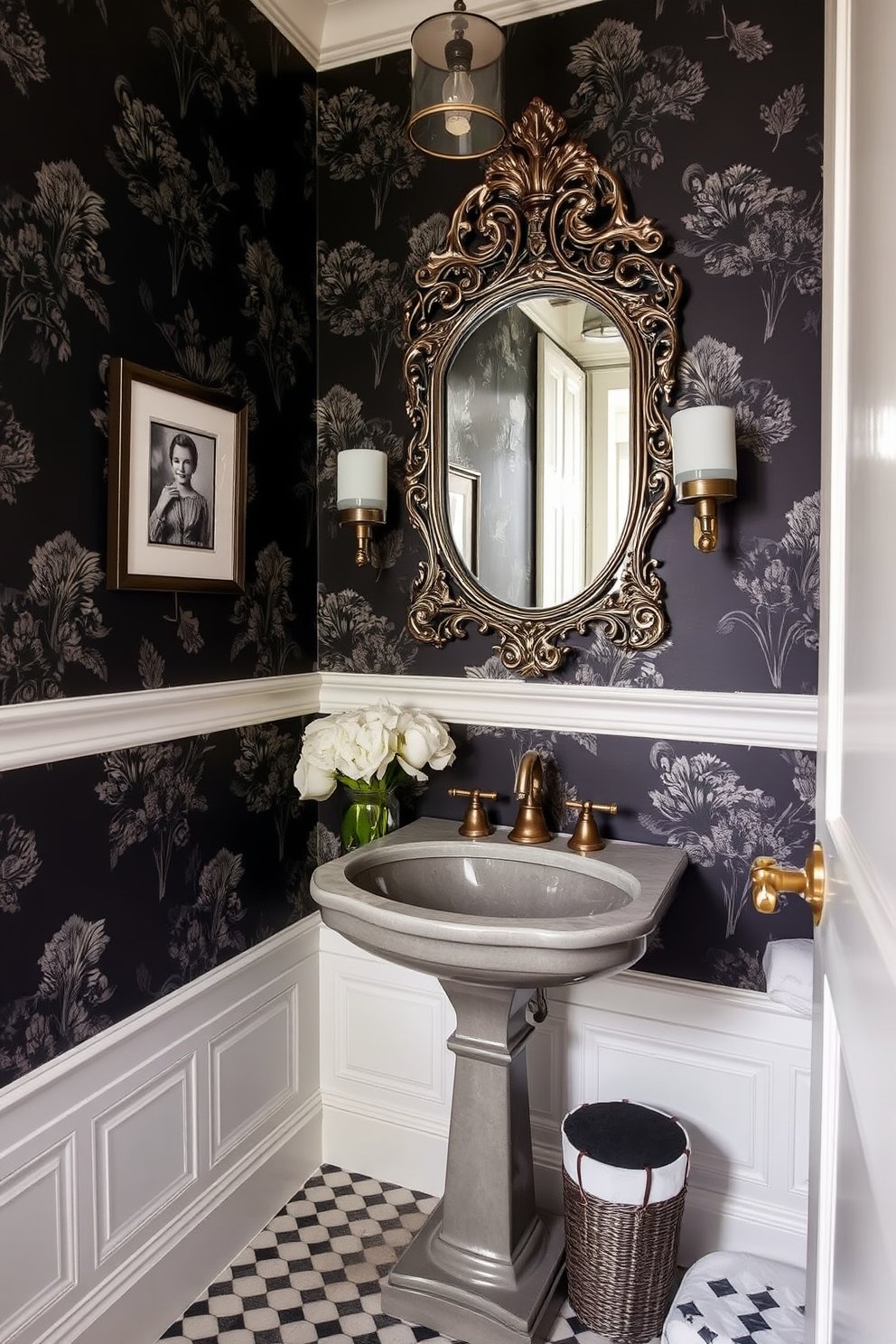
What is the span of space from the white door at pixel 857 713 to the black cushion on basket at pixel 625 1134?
26.7 inches

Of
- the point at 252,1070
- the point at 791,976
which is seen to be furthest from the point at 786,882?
the point at 252,1070

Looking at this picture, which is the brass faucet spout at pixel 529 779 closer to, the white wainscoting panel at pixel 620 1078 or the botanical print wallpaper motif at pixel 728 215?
the botanical print wallpaper motif at pixel 728 215

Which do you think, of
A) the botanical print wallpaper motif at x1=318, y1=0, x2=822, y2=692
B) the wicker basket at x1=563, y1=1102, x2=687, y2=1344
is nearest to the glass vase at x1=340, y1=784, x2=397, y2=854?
the botanical print wallpaper motif at x1=318, y1=0, x2=822, y2=692

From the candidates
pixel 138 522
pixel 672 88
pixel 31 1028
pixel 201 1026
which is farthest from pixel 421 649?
pixel 672 88

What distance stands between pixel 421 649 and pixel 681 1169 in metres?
1.20

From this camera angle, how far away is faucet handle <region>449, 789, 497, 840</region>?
1964mm

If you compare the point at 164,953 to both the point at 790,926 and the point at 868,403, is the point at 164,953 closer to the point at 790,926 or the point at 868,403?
the point at 790,926

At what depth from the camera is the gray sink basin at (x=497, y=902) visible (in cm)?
142

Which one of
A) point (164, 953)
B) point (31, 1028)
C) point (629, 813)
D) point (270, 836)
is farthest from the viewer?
point (270, 836)

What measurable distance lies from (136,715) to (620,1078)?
1.30 meters

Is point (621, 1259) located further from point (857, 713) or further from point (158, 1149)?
point (857, 713)

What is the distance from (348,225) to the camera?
7.22 ft

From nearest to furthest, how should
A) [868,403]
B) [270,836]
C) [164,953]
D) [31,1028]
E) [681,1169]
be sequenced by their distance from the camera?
[868,403], [31,1028], [681,1169], [164,953], [270,836]

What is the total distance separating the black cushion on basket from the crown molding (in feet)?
7.65
